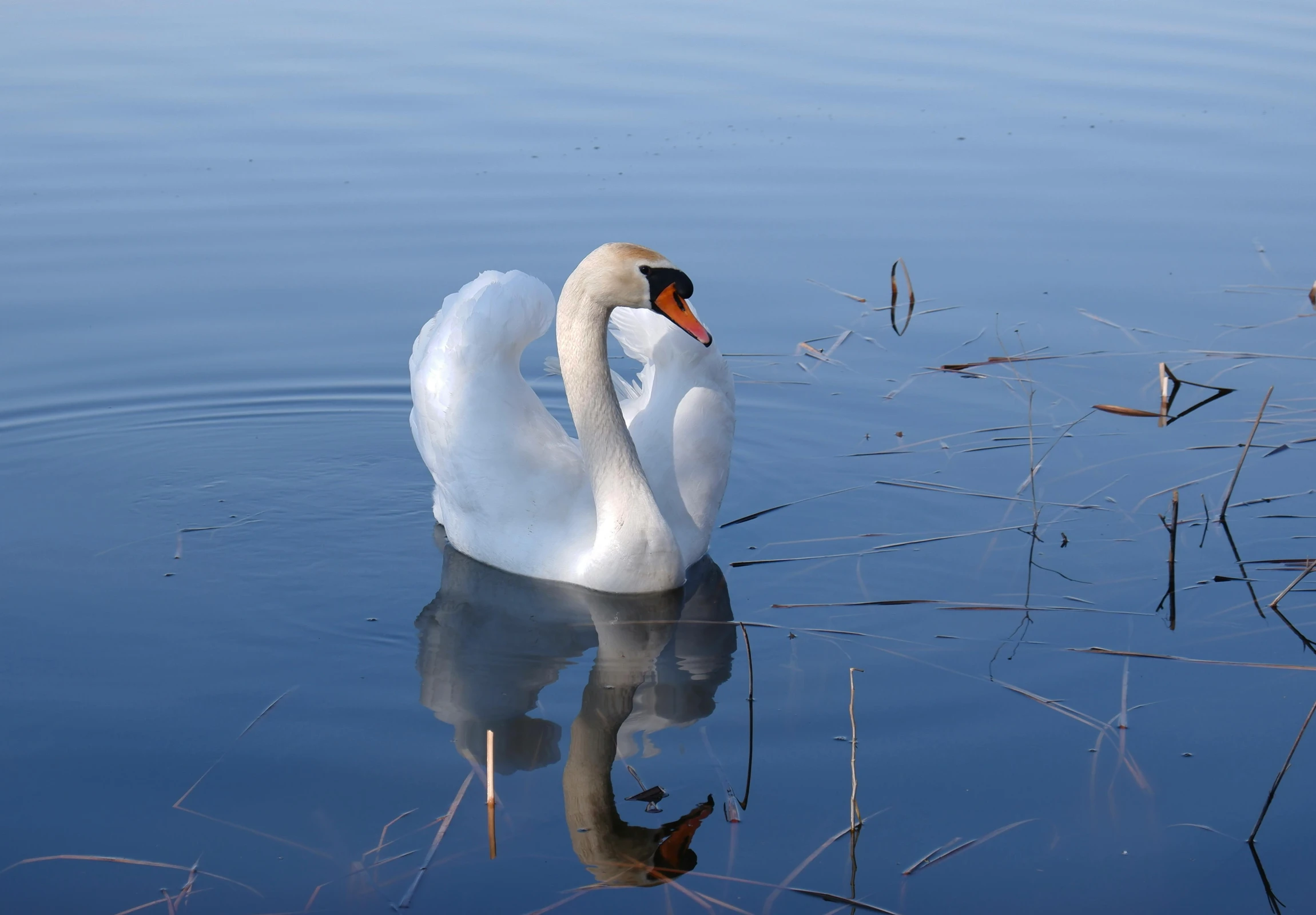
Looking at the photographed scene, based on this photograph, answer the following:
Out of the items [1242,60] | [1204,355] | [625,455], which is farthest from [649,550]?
[1242,60]

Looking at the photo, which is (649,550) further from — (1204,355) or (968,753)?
(1204,355)

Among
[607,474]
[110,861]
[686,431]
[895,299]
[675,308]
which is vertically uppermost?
[675,308]

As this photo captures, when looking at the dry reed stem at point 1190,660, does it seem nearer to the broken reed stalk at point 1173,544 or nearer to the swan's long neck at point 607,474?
the broken reed stalk at point 1173,544

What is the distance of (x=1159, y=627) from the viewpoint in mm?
→ 5723

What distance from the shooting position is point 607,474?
6379mm

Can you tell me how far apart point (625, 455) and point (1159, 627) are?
228 centimetres

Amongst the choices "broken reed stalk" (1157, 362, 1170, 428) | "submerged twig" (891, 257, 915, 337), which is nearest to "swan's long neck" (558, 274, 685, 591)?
"broken reed stalk" (1157, 362, 1170, 428)

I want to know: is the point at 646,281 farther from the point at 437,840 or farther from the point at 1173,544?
the point at 437,840

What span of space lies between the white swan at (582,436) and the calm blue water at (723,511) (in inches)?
8.0

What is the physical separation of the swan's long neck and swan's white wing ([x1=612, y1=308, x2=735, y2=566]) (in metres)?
0.24

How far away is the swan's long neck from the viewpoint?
6277 mm

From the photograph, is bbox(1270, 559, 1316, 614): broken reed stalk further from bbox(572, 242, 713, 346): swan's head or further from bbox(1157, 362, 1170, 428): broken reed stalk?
bbox(572, 242, 713, 346): swan's head

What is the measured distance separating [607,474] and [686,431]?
0.53 meters

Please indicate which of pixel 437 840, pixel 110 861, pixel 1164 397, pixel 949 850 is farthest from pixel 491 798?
pixel 1164 397
